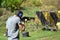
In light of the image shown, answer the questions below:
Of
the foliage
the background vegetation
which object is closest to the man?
the background vegetation

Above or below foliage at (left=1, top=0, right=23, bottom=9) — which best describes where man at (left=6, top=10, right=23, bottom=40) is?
below

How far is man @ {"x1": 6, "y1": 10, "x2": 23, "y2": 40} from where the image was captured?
641 centimetres

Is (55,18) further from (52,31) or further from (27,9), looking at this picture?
(27,9)

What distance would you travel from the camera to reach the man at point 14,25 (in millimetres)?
6414

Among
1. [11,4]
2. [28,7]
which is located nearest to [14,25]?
[11,4]

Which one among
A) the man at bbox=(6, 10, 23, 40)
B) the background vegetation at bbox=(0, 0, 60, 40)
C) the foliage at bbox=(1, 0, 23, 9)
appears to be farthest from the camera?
the foliage at bbox=(1, 0, 23, 9)

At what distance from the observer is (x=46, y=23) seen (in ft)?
48.2

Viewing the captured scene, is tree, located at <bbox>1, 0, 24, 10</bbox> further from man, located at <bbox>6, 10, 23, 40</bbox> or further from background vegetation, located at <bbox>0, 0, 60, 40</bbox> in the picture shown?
man, located at <bbox>6, 10, 23, 40</bbox>

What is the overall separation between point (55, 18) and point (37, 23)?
4.53 feet

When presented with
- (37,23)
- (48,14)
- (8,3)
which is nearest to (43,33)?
(37,23)

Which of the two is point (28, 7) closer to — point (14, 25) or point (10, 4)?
point (10, 4)

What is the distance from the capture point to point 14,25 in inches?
255

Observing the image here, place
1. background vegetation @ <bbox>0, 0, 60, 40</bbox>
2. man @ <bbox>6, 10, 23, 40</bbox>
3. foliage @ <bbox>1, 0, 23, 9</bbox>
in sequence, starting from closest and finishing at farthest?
man @ <bbox>6, 10, 23, 40</bbox> < background vegetation @ <bbox>0, 0, 60, 40</bbox> < foliage @ <bbox>1, 0, 23, 9</bbox>

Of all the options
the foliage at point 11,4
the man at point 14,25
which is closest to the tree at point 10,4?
the foliage at point 11,4
